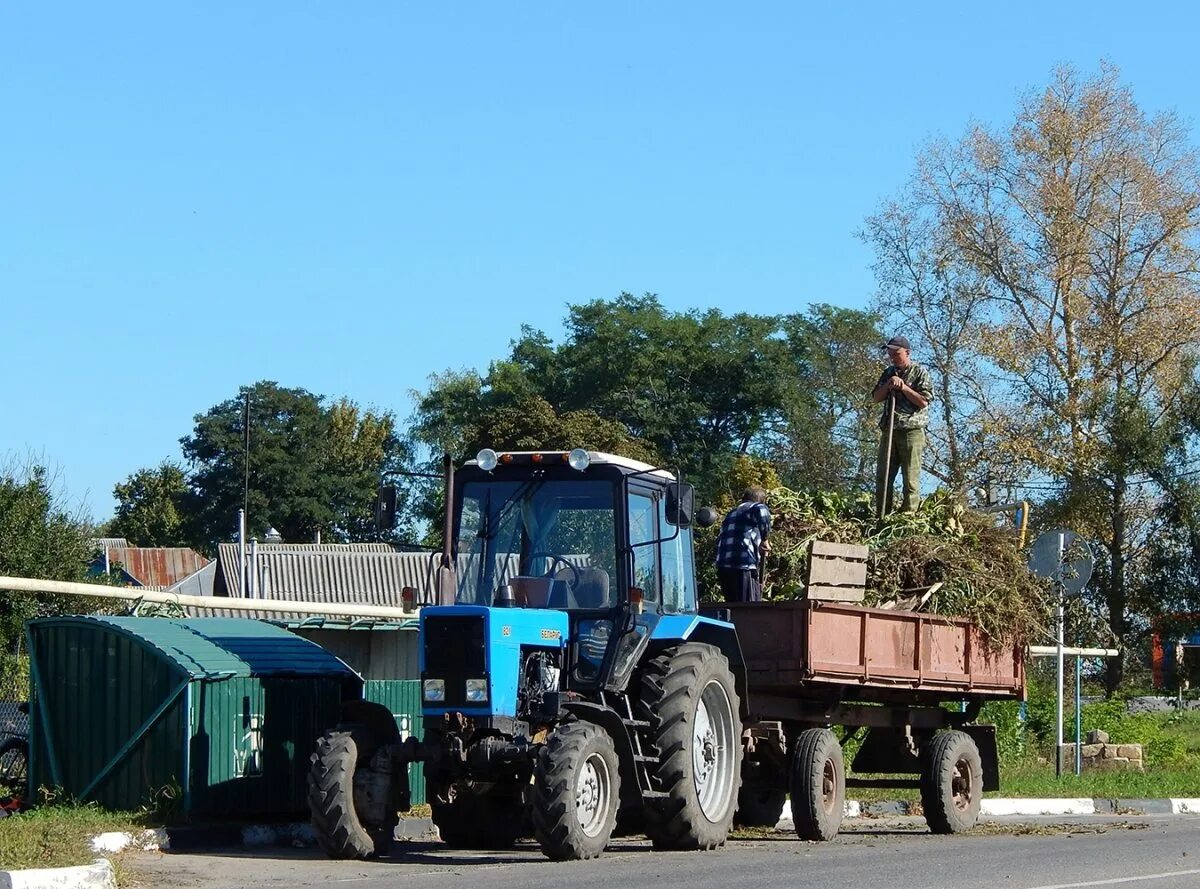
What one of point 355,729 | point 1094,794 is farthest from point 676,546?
point 1094,794

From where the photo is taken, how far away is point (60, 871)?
980cm

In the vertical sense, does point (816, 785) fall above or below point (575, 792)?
below

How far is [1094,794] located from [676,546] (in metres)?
8.35

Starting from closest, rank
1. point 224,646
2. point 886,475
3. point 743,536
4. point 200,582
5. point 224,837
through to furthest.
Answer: point 224,837, point 224,646, point 743,536, point 886,475, point 200,582

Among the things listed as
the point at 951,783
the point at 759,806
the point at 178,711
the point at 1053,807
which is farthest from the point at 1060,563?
the point at 178,711

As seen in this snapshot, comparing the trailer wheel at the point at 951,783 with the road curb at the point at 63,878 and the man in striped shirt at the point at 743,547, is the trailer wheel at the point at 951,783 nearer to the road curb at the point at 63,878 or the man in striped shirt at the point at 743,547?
the man in striped shirt at the point at 743,547

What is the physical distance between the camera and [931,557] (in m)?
15.4

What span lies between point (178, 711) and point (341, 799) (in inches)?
99.3

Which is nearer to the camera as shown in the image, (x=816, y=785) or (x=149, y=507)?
(x=816, y=785)

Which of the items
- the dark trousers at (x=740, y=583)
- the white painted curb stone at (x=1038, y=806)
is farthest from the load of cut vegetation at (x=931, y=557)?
the white painted curb stone at (x=1038, y=806)

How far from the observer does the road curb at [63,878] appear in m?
9.62

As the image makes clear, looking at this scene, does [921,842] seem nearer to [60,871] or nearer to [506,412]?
[60,871]

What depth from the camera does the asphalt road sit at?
33.4ft

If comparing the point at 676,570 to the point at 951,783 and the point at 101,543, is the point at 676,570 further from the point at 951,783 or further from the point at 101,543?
the point at 101,543
